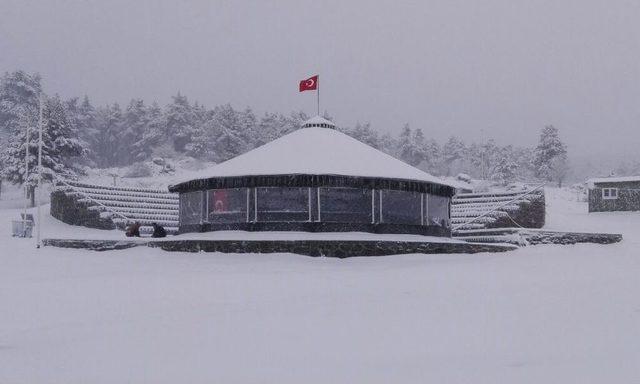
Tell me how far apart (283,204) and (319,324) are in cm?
1347

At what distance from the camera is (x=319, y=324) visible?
32.5ft

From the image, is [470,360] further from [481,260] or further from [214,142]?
[214,142]

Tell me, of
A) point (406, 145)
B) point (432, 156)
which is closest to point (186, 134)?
point (406, 145)

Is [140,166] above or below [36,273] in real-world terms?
above

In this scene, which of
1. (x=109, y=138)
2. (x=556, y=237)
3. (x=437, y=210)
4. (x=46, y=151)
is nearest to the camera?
(x=437, y=210)

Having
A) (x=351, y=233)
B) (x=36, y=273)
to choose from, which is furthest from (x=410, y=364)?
(x=351, y=233)

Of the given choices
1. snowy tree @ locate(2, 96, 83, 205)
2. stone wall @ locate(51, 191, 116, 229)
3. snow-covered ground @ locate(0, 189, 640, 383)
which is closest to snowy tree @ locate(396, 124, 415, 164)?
snowy tree @ locate(2, 96, 83, 205)

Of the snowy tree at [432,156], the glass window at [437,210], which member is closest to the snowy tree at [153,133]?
the snowy tree at [432,156]

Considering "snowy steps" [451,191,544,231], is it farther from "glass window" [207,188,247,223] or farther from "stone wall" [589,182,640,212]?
"glass window" [207,188,247,223]

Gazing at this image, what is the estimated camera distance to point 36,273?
674 inches

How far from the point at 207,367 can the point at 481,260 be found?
14.1m

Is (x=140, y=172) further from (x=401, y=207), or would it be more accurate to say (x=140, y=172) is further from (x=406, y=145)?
(x=401, y=207)

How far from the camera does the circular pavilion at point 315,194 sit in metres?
23.0

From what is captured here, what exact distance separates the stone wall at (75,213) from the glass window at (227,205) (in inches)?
409
